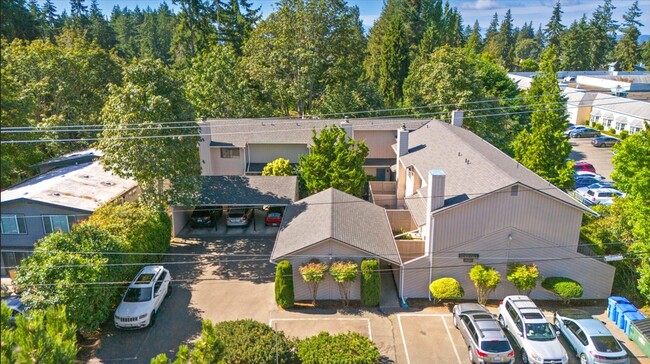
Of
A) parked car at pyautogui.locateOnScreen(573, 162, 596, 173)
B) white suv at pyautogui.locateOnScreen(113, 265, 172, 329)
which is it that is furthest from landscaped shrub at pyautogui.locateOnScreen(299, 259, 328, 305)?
parked car at pyautogui.locateOnScreen(573, 162, 596, 173)

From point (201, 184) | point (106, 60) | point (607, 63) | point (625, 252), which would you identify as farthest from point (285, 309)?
point (607, 63)

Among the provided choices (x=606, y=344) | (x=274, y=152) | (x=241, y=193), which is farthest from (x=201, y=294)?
(x=606, y=344)

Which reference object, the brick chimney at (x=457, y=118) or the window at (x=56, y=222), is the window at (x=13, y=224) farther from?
the brick chimney at (x=457, y=118)

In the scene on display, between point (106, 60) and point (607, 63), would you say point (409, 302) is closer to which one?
point (106, 60)

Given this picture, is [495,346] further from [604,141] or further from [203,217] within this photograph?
[604,141]

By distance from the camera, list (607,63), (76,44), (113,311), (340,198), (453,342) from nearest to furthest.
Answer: (453,342), (113,311), (340,198), (76,44), (607,63)

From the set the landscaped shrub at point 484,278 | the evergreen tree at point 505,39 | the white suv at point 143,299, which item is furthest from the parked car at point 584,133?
the evergreen tree at point 505,39
